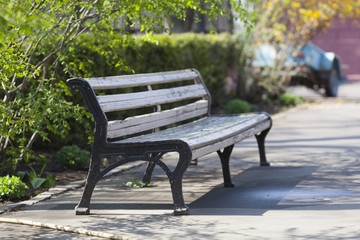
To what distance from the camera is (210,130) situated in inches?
234

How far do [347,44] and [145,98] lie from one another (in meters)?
21.9

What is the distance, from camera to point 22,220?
5.07 meters

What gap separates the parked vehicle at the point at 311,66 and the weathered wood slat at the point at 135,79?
8.14 m

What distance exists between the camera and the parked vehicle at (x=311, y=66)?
1562 cm

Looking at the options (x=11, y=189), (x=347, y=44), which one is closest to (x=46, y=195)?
(x=11, y=189)

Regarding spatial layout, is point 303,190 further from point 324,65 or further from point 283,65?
point 324,65

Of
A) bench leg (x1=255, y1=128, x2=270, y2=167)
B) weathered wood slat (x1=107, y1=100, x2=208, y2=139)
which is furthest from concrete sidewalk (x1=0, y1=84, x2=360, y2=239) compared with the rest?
weathered wood slat (x1=107, y1=100, x2=208, y2=139)

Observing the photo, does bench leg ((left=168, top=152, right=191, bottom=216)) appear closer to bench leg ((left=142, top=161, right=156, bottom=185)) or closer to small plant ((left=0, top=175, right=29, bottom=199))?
bench leg ((left=142, top=161, right=156, bottom=185))

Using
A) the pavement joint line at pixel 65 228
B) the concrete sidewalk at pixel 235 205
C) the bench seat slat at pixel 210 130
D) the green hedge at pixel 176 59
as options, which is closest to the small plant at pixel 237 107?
the green hedge at pixel 176 59

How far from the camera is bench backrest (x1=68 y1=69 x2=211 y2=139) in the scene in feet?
17.8

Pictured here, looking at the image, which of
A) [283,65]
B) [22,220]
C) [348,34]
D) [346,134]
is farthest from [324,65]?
[22,220]

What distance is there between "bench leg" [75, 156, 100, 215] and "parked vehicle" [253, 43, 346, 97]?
1032 centimetres

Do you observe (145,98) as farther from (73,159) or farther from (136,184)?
(73,159)

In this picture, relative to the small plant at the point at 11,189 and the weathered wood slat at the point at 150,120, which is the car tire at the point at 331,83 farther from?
the small plant at the point at 11,189
